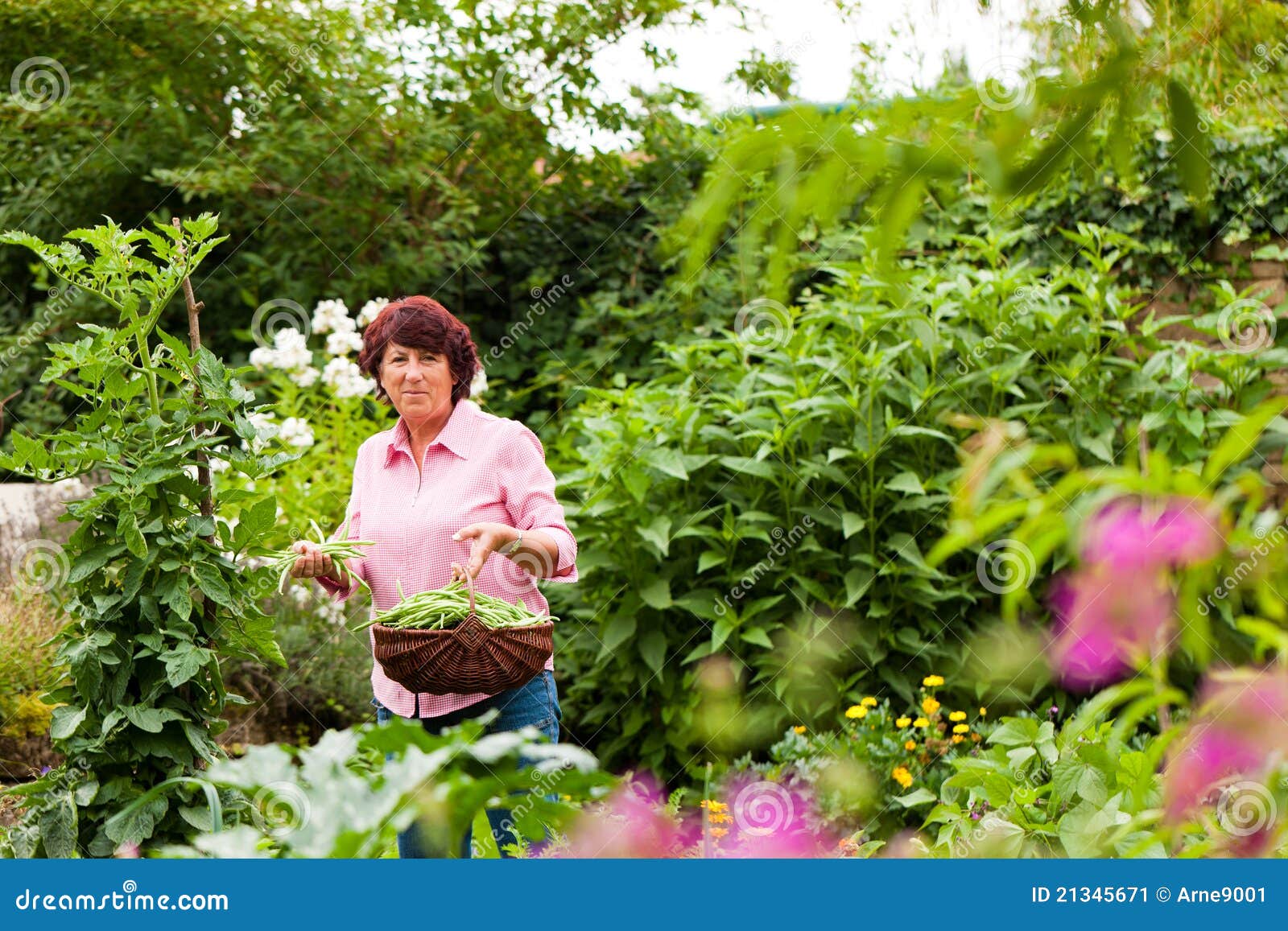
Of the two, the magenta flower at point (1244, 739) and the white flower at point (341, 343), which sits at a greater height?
the white flower at point (341, 343)

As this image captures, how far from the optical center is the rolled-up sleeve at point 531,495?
231 cm

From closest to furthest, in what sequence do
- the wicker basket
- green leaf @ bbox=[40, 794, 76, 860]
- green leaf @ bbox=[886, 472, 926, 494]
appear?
green leaf @ bbox=[40, 794, 76, 860] → the wicker basket → green leaf @ bbox=[886, 472, 926, 494]

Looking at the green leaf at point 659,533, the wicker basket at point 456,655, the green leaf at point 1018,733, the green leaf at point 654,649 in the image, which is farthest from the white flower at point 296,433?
the green leaf at point 1018,733

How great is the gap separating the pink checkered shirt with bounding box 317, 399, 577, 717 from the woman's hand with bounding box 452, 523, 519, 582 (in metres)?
Result: 0.17

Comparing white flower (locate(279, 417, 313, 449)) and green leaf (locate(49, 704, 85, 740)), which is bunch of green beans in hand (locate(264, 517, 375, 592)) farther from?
white flower (locate(279, 417, 313, 449))

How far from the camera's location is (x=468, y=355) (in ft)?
8.20

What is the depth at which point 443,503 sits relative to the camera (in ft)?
7.67

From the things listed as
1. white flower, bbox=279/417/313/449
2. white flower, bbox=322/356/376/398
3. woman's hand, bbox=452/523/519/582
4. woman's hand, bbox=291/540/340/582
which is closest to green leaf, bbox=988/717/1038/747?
woman's hand, bbox=452/523/519/582

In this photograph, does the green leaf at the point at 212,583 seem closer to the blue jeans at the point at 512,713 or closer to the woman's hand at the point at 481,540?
the woman's hand at the point at 481,540

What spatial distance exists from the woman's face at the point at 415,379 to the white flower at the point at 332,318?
2.17 m

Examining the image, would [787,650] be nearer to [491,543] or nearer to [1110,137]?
[491,543]

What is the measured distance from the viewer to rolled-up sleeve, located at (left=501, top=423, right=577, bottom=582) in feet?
7.57

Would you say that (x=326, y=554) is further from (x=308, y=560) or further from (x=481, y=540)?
(x=481, y=540)
